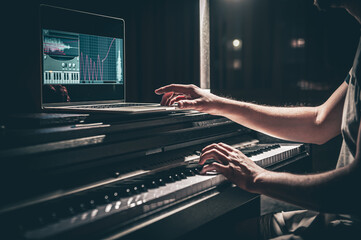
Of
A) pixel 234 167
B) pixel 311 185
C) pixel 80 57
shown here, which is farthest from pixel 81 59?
pixel 311 185

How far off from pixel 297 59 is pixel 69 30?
271cm

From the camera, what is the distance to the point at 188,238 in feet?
6.30

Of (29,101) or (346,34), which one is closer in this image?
(29,101)

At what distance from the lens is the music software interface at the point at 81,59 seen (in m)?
1.50

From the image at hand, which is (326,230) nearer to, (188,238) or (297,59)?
(188,238)

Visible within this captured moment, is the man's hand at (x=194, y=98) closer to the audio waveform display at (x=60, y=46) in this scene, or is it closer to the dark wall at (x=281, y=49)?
the audio waveform display at (x=60, y=46)

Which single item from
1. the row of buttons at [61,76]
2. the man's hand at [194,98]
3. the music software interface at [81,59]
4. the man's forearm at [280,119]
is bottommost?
the man's forearm at [280,119]

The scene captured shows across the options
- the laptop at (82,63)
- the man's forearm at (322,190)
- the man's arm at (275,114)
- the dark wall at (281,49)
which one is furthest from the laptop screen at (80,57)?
the dark wall at (281,49)

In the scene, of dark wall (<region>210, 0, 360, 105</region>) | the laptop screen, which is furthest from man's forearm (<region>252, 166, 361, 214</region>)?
dark wall (<region>210, 0, 360, 105</region>)

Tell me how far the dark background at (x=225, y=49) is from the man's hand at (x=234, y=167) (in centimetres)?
89

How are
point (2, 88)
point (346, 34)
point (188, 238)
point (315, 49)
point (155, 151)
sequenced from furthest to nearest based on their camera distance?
point (315, 49) < point (346, 34) < point (188, 238) < point (2, 88) < point (155, 151)

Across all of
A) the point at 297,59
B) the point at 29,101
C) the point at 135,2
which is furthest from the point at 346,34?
the point at 29,101

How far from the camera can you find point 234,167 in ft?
4.11

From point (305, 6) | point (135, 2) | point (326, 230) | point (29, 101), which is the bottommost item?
point (326, 230)
